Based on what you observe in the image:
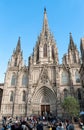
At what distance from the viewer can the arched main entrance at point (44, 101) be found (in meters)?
28.5

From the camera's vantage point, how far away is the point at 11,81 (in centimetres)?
3194

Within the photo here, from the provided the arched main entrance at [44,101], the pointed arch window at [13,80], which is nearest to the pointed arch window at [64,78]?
the arched main entrance at [44,101]

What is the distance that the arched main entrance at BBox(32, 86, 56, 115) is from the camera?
93.6 feet

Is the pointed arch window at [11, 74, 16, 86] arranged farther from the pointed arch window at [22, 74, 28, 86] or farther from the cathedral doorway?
the cathedral doorway

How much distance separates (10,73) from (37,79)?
6.92 m

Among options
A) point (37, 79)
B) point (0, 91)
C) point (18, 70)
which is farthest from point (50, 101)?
point (0, 91)

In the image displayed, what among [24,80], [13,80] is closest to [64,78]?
[24,80]

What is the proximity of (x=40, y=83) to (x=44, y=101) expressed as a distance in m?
4.04

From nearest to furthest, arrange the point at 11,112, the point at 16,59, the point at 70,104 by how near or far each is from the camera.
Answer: the point at 70,104, the point at 11,112, the point at 16,59

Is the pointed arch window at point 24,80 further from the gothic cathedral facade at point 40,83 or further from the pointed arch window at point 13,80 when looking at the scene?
the pointed arch window at point 13,80

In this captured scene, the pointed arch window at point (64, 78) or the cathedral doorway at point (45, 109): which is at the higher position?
the pointed arch window at point (64, 78)

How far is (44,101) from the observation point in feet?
97.4

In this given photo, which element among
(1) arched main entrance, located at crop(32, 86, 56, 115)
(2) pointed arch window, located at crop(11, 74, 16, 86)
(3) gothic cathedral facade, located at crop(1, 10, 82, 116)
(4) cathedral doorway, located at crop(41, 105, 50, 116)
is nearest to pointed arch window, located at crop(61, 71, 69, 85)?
(3) gothic cathedral facade, located at crop(1, 10, 82, 116)

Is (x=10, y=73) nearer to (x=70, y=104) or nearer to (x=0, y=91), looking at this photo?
(x=0, y=91)
